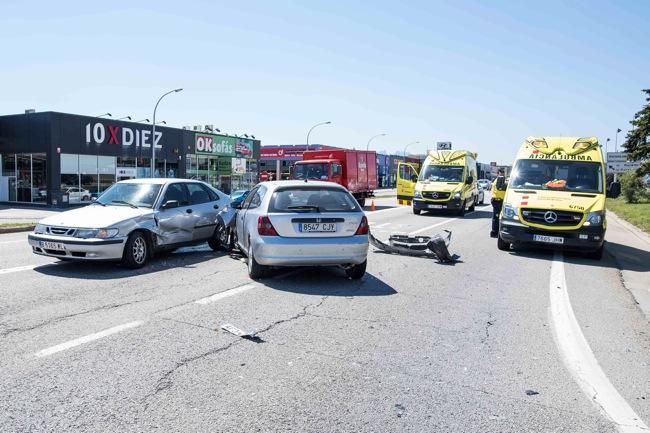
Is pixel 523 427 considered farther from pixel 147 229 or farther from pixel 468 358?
pixel 147 229

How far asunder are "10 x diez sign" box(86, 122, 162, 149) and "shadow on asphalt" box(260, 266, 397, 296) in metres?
27.7

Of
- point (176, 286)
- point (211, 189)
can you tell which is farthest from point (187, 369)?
point (211, 189)

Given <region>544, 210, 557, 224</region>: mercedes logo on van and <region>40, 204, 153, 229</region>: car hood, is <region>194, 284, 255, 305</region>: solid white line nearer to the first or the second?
<region>40, 204, 153, 229</region>: car hood

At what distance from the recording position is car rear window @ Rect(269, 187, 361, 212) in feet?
25.4

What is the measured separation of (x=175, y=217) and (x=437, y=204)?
15133 millimetres

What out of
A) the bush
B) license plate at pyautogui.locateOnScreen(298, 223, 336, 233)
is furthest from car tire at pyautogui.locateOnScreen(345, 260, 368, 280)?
the bush

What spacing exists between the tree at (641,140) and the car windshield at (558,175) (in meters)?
32.7

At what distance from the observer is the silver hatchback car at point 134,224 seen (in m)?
8.02

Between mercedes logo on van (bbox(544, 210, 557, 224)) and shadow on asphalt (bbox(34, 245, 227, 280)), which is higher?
mercedes logo on van (bbox(544, 210, 557, 224))

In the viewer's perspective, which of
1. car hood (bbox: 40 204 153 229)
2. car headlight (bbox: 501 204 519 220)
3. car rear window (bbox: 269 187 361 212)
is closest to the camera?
car rear window (bbox: 269 187 361 212)

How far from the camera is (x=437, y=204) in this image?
22.6m

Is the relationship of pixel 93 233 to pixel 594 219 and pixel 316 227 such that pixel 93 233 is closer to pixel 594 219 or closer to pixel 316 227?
pixel 316 227

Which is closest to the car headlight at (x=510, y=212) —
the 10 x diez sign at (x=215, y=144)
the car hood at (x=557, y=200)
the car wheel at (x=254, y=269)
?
the car hood at (x=557, y=200)

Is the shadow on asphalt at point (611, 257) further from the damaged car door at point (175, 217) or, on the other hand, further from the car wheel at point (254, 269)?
the damaged car door at point (175, 217)
